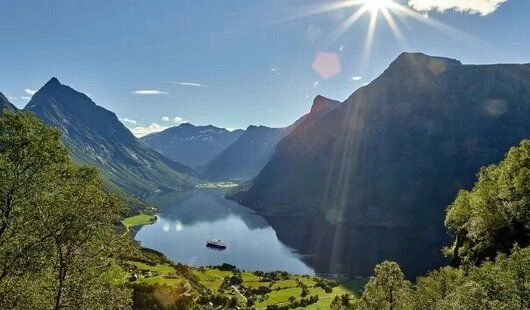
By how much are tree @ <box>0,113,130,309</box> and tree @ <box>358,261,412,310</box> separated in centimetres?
2344

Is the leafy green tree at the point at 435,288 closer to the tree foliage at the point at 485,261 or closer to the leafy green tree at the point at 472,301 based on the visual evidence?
the tree foliage at the point at 485,261

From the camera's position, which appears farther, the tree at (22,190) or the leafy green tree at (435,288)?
the leafy green tree at (435,288)

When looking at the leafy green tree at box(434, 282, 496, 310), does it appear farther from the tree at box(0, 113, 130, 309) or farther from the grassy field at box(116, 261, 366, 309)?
the grassy field at box(116, 261, 366, 309)

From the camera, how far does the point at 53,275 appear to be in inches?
997

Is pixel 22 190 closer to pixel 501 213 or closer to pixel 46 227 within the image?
pixel 46 227

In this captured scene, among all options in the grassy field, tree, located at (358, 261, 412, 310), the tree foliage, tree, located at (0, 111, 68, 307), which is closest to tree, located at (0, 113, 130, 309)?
tree, located at (0, 111, 68, 307)

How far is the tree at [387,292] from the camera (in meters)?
38.0

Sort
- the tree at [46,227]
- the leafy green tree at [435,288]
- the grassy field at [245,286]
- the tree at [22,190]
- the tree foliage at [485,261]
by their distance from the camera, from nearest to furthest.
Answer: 1. the tree at [22,190]
2. the tree at [46,227]
3. the tree foliage at [485,261]
4. the leafy green tree at [435,288]
5. the grassy field at [245,286]

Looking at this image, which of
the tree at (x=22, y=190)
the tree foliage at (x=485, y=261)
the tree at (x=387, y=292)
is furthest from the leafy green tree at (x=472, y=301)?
the tree at (x=22, y=190)

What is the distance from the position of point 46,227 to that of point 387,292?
99.1 ft

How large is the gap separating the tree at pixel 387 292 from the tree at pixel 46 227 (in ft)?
76.9

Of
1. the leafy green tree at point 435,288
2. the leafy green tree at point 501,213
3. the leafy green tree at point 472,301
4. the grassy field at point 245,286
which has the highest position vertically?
the leafy green tree at point 501,213

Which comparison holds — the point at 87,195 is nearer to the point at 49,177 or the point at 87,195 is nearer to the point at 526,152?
the point at 49,177

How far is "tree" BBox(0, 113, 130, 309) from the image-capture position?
23.8m
